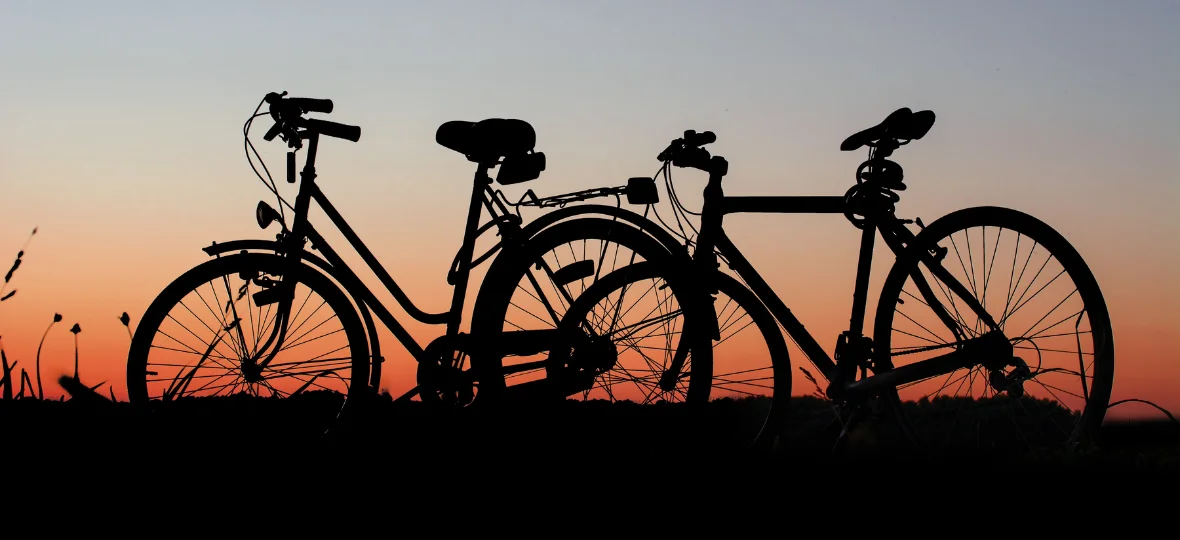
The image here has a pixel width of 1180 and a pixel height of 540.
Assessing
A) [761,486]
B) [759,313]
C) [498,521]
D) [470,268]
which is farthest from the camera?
[470,268]

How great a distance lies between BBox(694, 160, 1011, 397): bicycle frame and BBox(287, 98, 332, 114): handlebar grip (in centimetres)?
173

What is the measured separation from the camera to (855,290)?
475 cm

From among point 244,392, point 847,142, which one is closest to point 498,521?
point 244,392

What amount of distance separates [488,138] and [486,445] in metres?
1.31

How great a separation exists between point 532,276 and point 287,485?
1.36 meters

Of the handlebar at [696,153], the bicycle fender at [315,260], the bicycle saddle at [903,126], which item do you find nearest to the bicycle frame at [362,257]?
the bicycle fender at [315,260]

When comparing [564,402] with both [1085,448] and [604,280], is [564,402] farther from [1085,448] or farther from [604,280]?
[1085,448]

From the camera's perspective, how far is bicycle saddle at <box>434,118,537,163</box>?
4617 millimetres

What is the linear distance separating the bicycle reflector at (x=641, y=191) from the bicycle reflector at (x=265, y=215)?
161cm

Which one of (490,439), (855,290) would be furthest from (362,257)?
(855,290)

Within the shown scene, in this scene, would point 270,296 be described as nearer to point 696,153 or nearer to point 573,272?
point 573,272

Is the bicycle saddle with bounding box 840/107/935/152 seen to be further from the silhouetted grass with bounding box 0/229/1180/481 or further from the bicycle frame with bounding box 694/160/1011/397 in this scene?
the silhouetted grass with bounding box 0/229/1180/481

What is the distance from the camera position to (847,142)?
189 inches

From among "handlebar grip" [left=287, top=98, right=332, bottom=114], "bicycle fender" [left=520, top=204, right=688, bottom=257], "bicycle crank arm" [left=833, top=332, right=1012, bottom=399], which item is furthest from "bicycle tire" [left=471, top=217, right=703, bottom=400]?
"bicycle crank arm" [left=833, top=332, right=1012, bottom=399]
